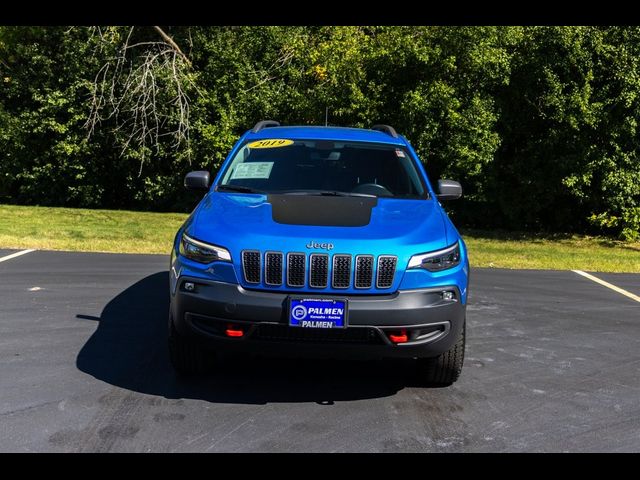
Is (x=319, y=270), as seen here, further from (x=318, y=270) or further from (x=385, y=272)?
(x=385, y=272)

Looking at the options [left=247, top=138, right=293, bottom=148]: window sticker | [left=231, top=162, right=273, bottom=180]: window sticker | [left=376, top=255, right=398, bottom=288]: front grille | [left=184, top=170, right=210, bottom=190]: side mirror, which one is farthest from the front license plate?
[left=247, top=138, right=293, bottom=148]: window sticker

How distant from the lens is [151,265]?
33.2ft

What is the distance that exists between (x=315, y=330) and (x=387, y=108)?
11853 millimetres

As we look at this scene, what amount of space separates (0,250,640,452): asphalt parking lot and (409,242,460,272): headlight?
0.92m

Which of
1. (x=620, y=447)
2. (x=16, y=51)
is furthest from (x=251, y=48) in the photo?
(x=620, y=447)

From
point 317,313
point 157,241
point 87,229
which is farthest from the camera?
point 87,229

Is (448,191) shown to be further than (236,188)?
Yes

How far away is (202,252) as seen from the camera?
183 inches

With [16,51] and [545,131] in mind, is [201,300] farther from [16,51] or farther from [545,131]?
[16,51]

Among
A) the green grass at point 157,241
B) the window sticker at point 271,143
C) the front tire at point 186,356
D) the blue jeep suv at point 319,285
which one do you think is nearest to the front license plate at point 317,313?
the blue jeep suv at point 319,285

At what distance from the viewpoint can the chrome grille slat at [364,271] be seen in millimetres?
4488

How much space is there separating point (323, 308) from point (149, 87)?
14359 mm

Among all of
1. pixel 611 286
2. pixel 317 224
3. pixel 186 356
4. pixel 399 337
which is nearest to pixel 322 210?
pixel 317 224

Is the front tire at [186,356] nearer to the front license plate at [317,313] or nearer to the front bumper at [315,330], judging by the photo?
the front bumper at [315,330]
